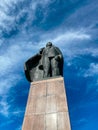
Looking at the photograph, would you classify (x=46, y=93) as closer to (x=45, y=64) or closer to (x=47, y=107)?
(x=47, y=107)

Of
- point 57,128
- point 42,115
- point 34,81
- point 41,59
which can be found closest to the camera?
point 57,128

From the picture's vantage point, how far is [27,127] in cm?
727

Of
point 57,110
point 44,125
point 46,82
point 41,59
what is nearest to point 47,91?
point 46,82

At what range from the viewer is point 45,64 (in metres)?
9.93

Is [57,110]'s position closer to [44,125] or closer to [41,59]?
[44,125]

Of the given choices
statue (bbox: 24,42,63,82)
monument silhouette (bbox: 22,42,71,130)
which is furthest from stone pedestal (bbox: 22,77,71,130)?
statue (bbox: 24,42,63,82)

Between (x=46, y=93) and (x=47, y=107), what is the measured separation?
2.49 ft

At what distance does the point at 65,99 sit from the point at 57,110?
1.86ft

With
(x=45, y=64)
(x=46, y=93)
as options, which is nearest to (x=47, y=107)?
(x=46, y=93)

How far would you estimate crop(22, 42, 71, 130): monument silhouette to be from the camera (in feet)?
23.6

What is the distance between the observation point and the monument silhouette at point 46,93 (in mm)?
7195

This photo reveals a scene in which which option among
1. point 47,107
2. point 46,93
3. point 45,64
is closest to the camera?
point 47,107

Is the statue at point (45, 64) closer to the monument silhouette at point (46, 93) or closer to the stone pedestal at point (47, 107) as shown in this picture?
the monument silhouette at point (46, 93)

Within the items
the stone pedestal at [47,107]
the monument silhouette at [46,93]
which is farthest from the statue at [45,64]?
the stone pedestal at [47,107]
